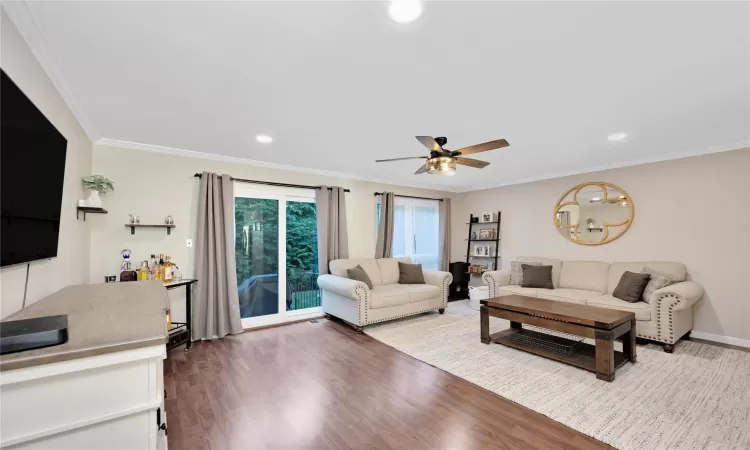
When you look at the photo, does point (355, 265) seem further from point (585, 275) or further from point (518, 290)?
point (585, 275)

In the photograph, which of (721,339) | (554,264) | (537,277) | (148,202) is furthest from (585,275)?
(148,202)

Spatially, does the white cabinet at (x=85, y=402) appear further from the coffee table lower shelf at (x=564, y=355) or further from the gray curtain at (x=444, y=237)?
the gray curtain at (x=444, y=237)

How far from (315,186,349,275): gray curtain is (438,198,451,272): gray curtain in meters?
2.35

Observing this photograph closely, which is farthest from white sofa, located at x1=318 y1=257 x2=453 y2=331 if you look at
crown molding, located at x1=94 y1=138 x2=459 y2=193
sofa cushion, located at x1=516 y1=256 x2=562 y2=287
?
sofa cushion, located at x1=516 y1=256 x2=562 y2=287

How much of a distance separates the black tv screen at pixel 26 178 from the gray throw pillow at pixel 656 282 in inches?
211

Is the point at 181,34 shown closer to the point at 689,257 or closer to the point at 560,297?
the point at 560,297

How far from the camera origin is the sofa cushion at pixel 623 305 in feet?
11.8

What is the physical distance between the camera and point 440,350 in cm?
359

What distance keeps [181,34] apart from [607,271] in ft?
18.2

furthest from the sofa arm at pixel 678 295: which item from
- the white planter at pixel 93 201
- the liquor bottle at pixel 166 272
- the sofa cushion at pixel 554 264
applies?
the white planter at pixel 93 201

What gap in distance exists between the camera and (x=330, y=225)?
5094 millimetres

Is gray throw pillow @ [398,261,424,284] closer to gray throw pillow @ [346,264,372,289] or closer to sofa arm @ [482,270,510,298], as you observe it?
gray throw pillow @ [346,264,372,289]

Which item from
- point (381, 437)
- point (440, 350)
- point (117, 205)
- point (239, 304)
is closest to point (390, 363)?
point (440, 350)

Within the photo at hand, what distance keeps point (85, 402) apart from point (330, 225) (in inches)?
160
